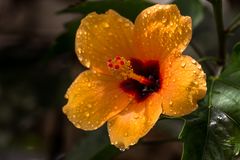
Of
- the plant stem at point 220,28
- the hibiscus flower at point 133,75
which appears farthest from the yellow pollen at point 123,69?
the plant stem at point 220,28

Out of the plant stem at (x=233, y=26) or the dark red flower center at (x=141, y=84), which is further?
the plant stem at (x=233, y=26)

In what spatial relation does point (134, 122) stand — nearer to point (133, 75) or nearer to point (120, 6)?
point (133, 75)

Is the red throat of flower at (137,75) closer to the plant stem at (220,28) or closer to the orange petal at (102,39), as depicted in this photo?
the orange petal at (102,39)

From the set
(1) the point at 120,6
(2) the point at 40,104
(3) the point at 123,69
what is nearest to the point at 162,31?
(3) the point at 123,69

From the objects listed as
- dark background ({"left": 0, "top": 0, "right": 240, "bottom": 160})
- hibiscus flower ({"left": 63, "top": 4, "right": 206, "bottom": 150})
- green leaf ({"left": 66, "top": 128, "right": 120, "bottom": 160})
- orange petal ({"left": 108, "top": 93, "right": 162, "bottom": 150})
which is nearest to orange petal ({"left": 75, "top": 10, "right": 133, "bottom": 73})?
hibiscus flower ({"left": 63, "top": 4, "right": 206, "bottom": 150})

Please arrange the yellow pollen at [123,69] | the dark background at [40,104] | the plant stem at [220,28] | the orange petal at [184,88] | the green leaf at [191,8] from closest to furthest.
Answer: the orange petal at [184,88]
the yellow pollen at [123,69]
the plant stem at [220,28]
the green leaf at [191,8]
the dark background at [40,104]

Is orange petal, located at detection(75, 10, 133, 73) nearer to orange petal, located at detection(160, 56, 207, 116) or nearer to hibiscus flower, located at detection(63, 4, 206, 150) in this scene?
hibiscus flower, located at detection(63, 4, 206, 150)
